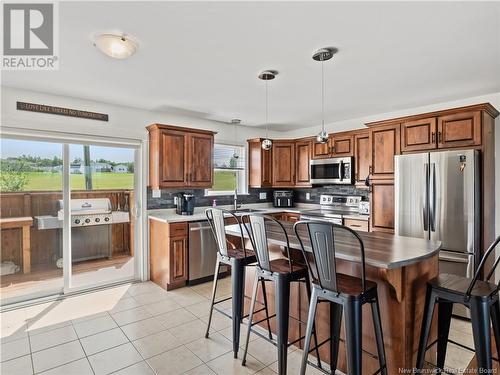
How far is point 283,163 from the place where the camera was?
17.9ft

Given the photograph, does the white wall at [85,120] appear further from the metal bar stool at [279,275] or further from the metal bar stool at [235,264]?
the metal bar stool at [279,275]

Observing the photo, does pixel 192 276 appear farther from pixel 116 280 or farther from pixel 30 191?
pixel 30 191

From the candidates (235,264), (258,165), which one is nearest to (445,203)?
(235,264)

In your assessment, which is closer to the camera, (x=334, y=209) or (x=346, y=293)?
(x=346, y=293)

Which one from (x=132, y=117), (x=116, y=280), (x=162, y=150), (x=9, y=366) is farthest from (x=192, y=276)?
(x=132, y=117)

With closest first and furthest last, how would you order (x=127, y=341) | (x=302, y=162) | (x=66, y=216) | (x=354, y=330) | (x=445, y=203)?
(x=354, y=330)
(x=127, y=341)
(x=445, y=203)
(x=66, y=216)
(x=302, y=162)

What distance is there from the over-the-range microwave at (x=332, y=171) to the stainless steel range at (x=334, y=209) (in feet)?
1.21

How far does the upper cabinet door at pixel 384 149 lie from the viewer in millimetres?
3678

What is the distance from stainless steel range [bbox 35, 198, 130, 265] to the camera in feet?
12.0

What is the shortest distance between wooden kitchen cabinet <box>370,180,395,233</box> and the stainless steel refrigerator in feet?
0.76

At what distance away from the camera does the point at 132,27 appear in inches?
79.0

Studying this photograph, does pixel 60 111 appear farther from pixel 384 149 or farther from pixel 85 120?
pixel 384 149

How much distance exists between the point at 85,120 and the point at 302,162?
3514mm

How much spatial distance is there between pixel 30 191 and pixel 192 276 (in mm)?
2291
